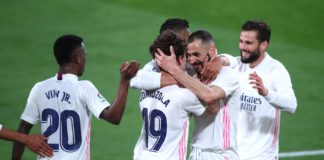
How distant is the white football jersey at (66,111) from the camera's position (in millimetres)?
8836

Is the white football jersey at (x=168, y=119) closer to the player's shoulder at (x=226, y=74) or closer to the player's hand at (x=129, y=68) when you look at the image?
the player's hand at (x=129, y=68)

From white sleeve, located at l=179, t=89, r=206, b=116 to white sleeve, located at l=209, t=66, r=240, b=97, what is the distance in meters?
0.36

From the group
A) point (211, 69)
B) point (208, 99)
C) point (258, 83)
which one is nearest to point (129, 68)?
point (208, 99)

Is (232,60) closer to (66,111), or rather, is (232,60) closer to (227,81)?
(227,81)

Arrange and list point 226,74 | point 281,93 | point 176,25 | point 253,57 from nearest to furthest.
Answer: point 226,74 → point 281,93 → point 176,25 → point 253,57


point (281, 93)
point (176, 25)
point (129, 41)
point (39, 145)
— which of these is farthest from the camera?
point (129, 41)

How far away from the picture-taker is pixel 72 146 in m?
8.89

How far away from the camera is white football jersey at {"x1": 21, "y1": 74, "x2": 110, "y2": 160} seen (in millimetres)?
8836

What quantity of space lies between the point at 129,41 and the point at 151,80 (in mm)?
10425

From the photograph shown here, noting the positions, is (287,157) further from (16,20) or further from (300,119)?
(16,20)

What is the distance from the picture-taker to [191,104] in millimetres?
8680

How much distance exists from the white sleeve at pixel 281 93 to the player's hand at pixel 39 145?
2639 millimetres

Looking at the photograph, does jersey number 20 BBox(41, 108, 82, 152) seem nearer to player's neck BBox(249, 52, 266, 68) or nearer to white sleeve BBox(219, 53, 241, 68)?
white sleeve BBox(219, 53, 241, 68)

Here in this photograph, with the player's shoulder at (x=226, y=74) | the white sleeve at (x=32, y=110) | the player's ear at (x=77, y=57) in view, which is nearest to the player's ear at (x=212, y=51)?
the player's shoulder at (x=226, y=74)
